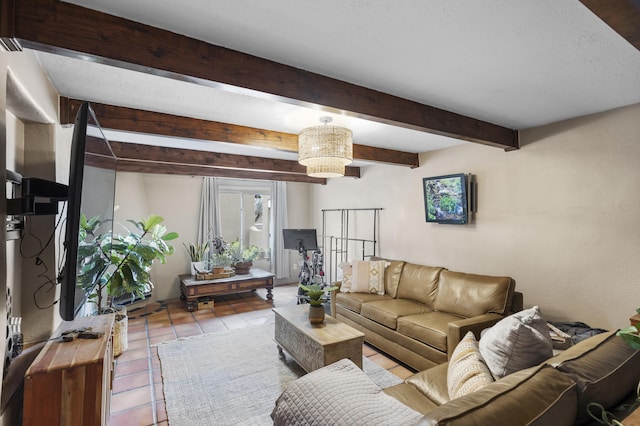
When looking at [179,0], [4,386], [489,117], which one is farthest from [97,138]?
[489,117]

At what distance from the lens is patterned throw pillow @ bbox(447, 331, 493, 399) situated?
4.63ft

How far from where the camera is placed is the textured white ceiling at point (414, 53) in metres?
1.30

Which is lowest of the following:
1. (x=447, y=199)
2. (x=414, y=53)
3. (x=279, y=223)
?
(x=279, y=223)

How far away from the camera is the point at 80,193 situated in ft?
4.51

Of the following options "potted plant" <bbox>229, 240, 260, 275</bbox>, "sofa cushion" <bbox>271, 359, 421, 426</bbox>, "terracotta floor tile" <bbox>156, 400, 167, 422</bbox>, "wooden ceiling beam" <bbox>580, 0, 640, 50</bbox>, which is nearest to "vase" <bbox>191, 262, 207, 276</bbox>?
"potted plant" <bbox>229, 240, 260, 275</bbox>

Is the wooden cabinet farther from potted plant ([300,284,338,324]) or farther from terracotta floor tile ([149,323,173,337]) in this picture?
terracotta floor tile ([149,323,173,337])

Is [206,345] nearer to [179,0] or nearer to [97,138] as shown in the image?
[97,138]

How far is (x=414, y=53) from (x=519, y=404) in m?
1.65

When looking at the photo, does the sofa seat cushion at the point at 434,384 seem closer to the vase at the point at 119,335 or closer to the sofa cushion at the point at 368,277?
the sofa cushion at the point at 368,277

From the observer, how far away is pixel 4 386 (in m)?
1.32

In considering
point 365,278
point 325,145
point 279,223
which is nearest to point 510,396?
point 325,145

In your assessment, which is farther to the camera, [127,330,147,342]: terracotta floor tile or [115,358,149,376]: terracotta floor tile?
[127,330,147,342]: terracotta floor tile

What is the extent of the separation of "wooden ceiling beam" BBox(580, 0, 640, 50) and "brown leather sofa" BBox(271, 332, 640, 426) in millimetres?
1273

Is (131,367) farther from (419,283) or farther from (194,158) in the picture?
(419,283)
